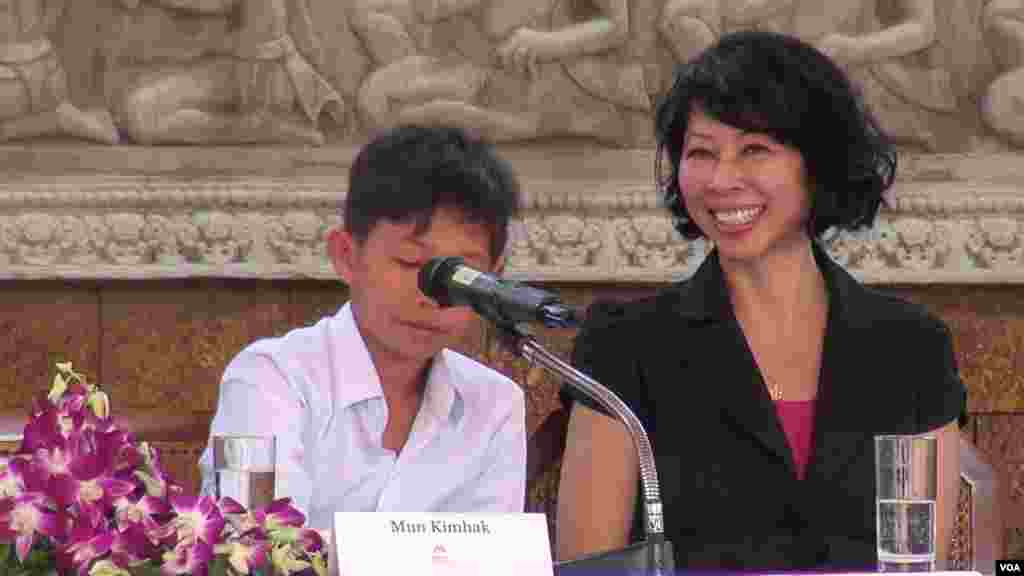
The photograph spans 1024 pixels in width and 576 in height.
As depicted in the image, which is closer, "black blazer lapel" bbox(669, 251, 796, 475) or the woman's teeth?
"black blazer lapel" bbox(669, 251, 796, 475)

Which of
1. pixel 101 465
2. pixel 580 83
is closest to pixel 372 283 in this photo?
pixel 101 465

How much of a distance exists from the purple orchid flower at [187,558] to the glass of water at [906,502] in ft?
2.08

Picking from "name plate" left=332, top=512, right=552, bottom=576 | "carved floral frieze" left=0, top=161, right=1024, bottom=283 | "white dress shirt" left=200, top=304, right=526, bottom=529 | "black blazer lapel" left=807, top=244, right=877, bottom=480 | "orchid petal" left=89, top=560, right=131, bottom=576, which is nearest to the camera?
"orchid petal" left=89, top=560, right=131, bottom=576

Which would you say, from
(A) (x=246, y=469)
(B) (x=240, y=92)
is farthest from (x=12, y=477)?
(B) (x=240, y=92)

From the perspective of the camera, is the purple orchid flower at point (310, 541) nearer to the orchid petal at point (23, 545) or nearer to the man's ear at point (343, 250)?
the orchid petal at point (23, 545)

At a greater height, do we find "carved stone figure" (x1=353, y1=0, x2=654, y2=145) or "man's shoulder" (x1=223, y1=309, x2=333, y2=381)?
"carved stone figure" (x1=353, y1=0, x2=654, y2=145)

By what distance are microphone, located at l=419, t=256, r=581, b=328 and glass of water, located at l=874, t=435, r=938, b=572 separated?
34 cm

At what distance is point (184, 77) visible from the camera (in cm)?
390

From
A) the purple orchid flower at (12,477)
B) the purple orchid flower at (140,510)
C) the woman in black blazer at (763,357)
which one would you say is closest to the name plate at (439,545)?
the purple orchid flower at (140,510)

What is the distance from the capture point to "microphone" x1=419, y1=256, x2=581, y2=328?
5.84ft

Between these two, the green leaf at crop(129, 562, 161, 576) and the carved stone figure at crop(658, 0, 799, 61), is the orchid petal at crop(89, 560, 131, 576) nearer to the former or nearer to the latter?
the green leaf at crop(129, 562, 161, 576)

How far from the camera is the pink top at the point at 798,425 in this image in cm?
257

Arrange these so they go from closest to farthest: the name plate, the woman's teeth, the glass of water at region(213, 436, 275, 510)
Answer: the name plate
the glass of water at region(213, 436, 275, 510)
the woman's teeth

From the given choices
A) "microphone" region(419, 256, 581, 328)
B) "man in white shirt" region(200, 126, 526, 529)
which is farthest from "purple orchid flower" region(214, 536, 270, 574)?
"man in white shirt" region(200, 126, 526, 529)
